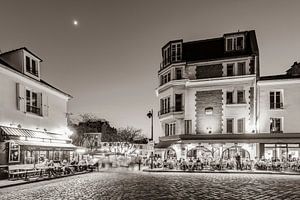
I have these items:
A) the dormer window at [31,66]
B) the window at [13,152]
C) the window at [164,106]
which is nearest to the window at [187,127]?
the window at [164,106]

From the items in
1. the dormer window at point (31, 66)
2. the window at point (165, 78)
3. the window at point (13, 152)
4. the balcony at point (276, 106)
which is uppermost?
the window at point (165, 78)

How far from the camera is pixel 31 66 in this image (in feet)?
91.5

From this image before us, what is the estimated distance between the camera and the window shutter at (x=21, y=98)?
25031mm

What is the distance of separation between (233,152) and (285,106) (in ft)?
23.1

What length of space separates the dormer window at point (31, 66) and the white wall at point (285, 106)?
22.1 metres

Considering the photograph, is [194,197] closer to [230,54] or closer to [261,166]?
[261,166]

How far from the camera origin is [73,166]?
94.8 feet

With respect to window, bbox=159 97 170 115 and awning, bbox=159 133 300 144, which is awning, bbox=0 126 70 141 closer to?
awning, bbox=159 133 300 144

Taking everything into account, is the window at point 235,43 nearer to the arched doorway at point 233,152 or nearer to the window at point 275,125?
the window at point 275,125

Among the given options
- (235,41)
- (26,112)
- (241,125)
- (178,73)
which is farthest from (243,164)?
(26,112)

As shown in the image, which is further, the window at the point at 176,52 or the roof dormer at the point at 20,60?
the window at the point at 176,52

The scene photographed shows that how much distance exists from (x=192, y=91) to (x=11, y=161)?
75.0 feet

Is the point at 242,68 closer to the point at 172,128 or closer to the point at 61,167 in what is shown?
the point at 172,128

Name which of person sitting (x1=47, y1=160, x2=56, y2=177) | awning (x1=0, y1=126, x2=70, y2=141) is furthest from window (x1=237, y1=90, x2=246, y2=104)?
person sitting (x1=47, y1=160, x2=56, y2=177)
